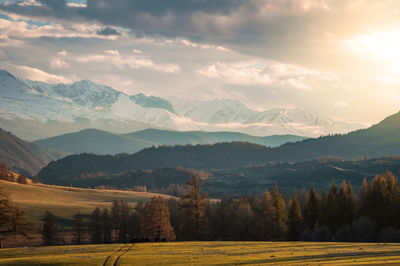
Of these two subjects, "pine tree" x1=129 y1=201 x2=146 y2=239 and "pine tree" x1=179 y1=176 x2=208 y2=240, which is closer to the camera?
"pine tree" x1=179 y1=176 x2=208 y2=240

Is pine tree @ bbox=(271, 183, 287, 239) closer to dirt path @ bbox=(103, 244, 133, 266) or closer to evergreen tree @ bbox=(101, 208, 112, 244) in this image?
evergreen tree @ bbox=(101, 208, 112, 244)

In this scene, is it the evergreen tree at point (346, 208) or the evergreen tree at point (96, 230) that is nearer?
the evergreen tree at point (346, 208)

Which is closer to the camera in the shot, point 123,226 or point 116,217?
point 123,226

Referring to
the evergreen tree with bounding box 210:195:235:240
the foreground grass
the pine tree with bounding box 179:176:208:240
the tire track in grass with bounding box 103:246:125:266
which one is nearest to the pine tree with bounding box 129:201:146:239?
the evergreen tree with bounding box 210:195:235:240

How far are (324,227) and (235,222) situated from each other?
975 inches

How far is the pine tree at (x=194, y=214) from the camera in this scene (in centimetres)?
11094

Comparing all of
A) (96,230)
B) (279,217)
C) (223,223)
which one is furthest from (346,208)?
(96,230)

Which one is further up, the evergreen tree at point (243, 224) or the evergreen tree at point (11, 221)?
the evergreen tree at point (11, 221)

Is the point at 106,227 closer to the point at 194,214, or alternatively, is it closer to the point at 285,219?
the point at 194,214

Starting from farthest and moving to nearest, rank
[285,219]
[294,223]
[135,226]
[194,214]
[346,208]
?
1. [135,226]
2. [285,219]
3. [294,223]
4. [346,208]
5. [194,214]

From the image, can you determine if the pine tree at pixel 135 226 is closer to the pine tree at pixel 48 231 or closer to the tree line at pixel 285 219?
the tree line at pixel 285 219

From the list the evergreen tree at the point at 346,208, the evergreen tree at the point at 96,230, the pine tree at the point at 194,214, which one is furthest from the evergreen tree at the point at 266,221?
the evergreen tree at the point at 96,230

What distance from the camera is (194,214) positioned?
365ft

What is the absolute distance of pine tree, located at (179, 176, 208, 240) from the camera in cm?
11094
